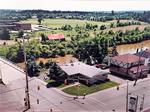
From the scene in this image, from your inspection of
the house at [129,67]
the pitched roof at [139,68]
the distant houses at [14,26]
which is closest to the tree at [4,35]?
the distant houses at [14,26]

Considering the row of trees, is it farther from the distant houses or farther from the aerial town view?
the distant houses

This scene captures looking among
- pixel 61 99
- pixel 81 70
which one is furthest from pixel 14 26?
pixel 61 99

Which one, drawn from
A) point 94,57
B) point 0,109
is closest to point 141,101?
point 0,109

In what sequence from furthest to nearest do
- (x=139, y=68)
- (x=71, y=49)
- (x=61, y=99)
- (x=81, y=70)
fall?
(x=71, y=49), (x=139, y=68), (x=81, y=70), (x=61, y=99)

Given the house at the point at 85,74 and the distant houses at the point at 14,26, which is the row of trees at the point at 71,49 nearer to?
the house at the point at 85,74

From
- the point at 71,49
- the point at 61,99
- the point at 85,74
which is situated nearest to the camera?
the point at 61,99

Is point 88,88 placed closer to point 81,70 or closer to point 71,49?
point 81,70

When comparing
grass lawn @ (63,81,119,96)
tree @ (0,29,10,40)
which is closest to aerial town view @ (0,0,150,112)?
grass lawn @ (63,81,119,96)
